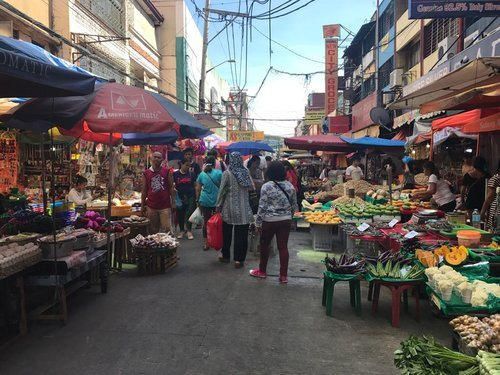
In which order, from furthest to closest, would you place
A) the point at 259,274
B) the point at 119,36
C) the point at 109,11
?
the point at 119,36 < the point at 109,11 < the point at 259,274

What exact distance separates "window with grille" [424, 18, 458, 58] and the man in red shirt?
11.6 metres

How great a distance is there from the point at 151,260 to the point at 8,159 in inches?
234

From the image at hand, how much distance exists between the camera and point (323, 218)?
9.28m

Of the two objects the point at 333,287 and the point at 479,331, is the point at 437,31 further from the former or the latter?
the point at 479,331

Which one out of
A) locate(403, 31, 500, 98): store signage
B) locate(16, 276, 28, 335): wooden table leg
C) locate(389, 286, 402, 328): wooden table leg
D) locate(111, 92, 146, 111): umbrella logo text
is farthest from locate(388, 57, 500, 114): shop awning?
locate(16, 276, 28, 335): wooden table leg

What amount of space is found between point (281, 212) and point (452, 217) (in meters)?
3.02

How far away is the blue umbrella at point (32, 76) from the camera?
330 centimetres

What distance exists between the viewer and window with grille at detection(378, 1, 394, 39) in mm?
21844

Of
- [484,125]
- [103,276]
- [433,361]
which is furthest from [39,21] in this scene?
[433,361]

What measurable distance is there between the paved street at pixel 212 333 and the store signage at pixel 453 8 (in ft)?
16.2

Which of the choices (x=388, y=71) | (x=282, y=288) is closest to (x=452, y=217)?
(x=282, y=288)

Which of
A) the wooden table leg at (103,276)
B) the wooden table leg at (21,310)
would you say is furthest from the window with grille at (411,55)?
the wooden table leg at (21,310)

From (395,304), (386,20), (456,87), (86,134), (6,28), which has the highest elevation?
(386,20)

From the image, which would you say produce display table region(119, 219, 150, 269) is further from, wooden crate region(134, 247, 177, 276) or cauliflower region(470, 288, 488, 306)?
cauliflower region(470, 288, 488, 306)
